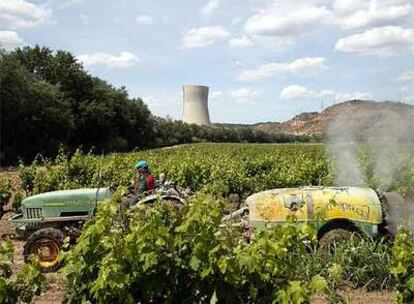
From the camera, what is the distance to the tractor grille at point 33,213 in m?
9.98

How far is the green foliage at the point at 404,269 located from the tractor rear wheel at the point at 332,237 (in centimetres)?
287

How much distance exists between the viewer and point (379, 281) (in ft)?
25.2

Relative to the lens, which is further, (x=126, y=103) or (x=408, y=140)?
(x=126, y=103)

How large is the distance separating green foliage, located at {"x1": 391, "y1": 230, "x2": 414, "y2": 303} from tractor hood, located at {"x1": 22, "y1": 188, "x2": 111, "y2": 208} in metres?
5.62

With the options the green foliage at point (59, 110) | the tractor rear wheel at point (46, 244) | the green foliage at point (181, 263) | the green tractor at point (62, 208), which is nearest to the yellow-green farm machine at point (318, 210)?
the tractor rear wheel at point (46, 244)

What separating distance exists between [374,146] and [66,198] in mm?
5800

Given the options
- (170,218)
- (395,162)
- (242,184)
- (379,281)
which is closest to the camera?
(170,218)

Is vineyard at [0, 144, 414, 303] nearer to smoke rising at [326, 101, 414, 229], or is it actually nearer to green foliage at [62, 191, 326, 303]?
green foliage at [62, 191, 326, 303]

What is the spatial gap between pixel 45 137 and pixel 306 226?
47698 millimetres

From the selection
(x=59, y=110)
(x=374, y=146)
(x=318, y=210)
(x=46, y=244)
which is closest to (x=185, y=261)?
(x=318, y=210)

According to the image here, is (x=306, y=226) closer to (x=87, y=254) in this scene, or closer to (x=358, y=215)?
(x=87, y=254)

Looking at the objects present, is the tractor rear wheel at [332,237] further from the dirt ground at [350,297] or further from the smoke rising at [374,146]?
the smoke rising at [374,146]

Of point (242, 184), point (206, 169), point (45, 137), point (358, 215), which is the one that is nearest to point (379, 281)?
point (358, 215)

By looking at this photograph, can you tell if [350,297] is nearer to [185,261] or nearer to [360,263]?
[360,263]
